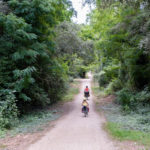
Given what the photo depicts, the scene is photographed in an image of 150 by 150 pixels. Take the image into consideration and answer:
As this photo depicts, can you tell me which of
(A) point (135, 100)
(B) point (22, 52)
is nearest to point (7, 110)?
(B) point (22, 52)

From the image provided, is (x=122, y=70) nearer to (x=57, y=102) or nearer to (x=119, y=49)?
(x=119, y=49)

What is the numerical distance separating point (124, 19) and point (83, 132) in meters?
11.0

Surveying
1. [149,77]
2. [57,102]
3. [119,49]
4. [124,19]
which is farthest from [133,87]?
[57,102]

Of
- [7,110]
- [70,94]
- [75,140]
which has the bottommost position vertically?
[75,140]

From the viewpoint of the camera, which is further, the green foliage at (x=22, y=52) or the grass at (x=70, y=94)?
the grass at (x=70, y=94)

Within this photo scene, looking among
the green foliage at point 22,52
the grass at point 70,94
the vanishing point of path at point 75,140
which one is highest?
the green foliage at point 22,52

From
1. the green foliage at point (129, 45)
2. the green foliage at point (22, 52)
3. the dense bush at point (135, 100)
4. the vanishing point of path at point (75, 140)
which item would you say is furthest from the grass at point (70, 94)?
the vanishing point of path at point (75, 140)

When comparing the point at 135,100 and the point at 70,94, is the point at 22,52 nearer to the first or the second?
the point at 135,100

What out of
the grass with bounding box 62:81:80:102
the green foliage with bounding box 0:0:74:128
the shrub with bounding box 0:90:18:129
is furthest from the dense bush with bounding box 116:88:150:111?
the grass with bounding box 62:81:80:102

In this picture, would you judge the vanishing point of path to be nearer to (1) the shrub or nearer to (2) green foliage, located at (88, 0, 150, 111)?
(1) the shrub

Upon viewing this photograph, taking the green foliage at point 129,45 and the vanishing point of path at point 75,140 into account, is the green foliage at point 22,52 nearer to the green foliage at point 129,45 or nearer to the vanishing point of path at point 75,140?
the vanishing point of path at point 75,140

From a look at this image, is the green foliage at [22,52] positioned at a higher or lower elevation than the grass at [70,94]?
higher

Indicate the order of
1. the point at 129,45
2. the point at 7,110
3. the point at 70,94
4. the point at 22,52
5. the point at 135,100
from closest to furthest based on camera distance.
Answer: the point at 7,110, the point at 22,52, the point at 135,100, the point at 129,45, the point at 70,94

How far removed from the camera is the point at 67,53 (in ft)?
59.4
